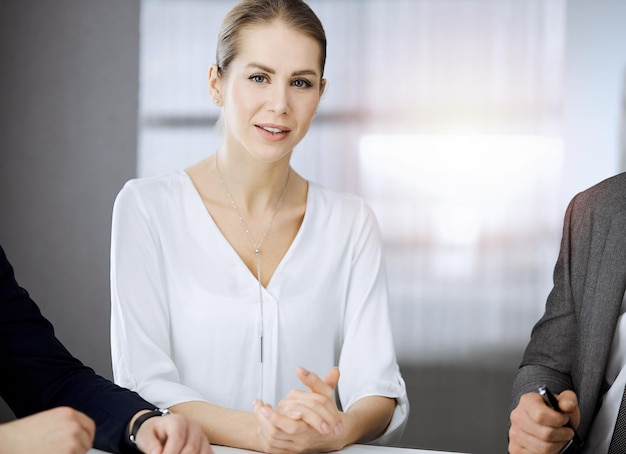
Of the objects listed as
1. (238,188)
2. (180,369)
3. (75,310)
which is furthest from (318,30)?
(75,310)

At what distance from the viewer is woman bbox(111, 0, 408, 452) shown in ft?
5.97

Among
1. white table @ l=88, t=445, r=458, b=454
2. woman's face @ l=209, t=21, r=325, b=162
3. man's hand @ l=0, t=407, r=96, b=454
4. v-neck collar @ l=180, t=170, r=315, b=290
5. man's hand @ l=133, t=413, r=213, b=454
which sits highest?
woman's face @ l=209, t=21, r=325, b=162

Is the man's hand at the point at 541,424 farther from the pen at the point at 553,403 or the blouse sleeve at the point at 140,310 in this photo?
the blouse sleeve at the point at 140,310

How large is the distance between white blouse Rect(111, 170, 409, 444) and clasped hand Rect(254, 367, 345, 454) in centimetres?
33

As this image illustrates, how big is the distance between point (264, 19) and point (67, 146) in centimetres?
421

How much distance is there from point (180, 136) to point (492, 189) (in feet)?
7.44

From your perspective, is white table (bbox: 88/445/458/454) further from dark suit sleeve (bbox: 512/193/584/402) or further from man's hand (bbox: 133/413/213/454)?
dark suit sleeve (bbox: 512/193/584/402)

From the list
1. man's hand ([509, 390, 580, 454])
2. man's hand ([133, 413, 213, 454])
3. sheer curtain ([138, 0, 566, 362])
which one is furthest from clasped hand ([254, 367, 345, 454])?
sheer curtain ([138, 0, 566, 362])

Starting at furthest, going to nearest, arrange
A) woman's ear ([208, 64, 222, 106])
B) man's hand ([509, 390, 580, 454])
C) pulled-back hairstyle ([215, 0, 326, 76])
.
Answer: woman's ear ([208, 64, 222, 106])
pulled-back hairstyle ([215, 0, 326, 76])
man's hand ([509, 390, 580, 454])

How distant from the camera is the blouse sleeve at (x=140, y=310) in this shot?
1.72m

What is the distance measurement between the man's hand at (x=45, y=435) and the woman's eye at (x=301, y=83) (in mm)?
1077

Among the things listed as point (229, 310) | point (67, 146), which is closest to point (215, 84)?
point (229, 310)

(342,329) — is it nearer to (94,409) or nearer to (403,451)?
(403,451)

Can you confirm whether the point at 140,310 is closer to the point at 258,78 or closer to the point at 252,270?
the point at 252,270
